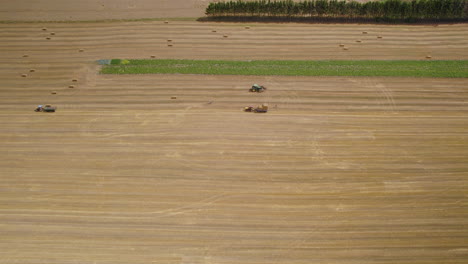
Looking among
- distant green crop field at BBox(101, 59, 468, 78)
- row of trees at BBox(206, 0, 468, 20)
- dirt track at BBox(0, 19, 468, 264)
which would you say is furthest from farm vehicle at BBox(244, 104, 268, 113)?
row of trees at BBox(206, 0, 468, 20)

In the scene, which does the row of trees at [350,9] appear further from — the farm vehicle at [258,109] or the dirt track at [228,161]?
the farm vehicle at [258,109]

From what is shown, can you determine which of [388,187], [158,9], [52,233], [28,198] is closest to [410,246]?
[388,187]

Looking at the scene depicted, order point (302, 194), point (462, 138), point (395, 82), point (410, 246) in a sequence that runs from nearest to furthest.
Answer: point (410, 246) < point (302, 194) < point (462, 138) < point (395, 82)

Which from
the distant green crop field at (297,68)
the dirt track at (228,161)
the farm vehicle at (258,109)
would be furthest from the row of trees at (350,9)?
the farm vehicle at (258,109)

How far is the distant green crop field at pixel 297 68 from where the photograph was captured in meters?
44.6

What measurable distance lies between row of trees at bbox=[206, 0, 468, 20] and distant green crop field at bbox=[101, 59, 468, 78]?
34.5 feet

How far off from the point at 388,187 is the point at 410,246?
5.63 metres

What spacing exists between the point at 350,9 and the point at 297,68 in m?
15.7

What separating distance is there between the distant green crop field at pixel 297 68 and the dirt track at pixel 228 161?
130 cm

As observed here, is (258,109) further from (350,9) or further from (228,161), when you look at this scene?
(350,9)

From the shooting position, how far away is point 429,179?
33.6 meters

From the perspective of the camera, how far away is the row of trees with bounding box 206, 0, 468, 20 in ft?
172

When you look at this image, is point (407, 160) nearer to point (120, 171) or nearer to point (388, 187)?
point (388, 187)

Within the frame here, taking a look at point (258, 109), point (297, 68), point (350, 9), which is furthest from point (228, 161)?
point (350, 9)
